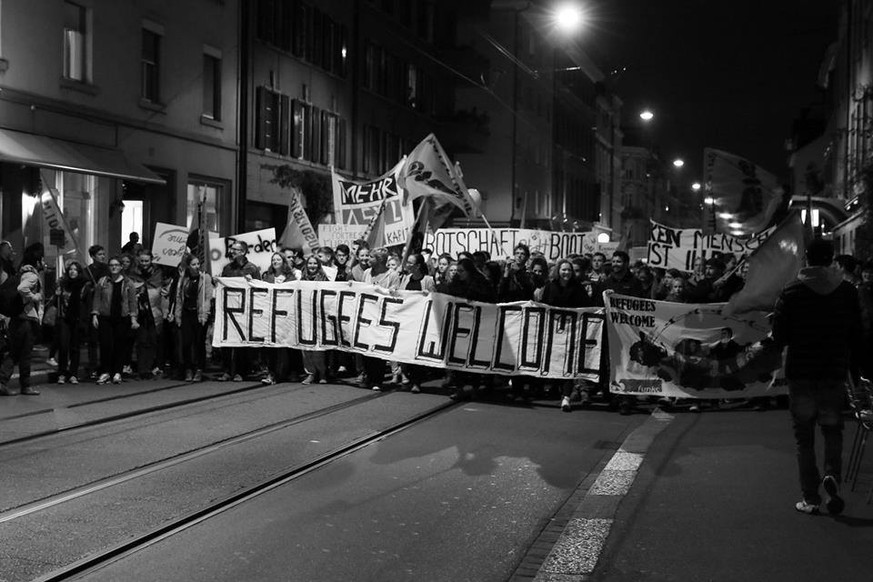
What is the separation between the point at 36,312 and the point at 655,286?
8.82 metres

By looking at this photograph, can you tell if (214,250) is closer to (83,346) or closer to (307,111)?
(83,346)

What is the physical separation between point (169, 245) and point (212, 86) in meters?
11.8

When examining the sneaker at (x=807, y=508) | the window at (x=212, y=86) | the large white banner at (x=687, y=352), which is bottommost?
the sneaker at (x=807, y=508)

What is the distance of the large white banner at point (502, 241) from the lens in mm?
24922

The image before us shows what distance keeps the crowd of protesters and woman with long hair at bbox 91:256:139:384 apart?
0.01 meters

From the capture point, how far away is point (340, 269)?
57.6ft

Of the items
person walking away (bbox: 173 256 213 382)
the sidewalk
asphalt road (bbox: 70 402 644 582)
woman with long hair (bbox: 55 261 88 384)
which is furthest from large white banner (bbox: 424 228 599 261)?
the sidewalk

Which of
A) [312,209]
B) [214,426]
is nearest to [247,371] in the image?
[214,426]

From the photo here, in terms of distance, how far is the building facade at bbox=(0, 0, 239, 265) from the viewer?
71.1ft

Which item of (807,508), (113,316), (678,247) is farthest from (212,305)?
(807,508)

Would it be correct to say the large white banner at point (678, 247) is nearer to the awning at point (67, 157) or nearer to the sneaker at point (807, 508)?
the awning at point (67, 157)

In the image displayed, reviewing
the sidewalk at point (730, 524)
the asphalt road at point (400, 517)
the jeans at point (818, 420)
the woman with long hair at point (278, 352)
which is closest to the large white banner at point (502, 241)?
the woman with long hair at point (278, 352)

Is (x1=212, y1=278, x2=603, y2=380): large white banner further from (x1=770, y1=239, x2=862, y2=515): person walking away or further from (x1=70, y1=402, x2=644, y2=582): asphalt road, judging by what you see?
(x1=770, y1=239, x2=862, y2=515): person walking away

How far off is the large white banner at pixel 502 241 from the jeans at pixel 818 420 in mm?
16582
